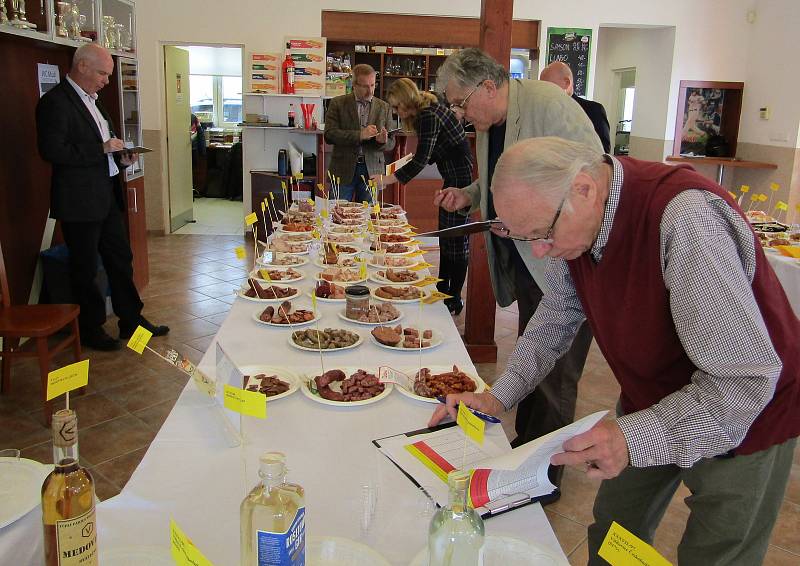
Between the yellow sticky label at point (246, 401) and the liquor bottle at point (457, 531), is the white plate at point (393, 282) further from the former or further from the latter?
the liquor bottle at point (457, 531)

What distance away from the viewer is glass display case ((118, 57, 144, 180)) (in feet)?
16.7

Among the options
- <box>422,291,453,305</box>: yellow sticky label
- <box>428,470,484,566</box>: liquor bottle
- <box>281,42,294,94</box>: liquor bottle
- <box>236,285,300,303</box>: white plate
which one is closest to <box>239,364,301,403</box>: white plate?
<box>236,285,300,303</box>: white plate

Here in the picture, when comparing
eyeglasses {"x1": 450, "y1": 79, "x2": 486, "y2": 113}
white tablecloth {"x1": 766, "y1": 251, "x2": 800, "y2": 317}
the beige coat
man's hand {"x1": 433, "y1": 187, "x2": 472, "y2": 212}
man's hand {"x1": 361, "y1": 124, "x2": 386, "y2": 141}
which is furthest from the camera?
man's hand {"x1": 361, "y1": 124, "x2": 386, "y2": 141}

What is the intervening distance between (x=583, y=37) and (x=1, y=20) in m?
6.46

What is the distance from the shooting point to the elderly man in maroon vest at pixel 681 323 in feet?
3.89

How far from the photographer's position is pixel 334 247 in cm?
343

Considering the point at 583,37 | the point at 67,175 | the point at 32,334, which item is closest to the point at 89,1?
the point at 67,175

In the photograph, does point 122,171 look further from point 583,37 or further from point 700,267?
point 583,37

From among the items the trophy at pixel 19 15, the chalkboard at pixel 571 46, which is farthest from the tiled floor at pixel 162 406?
the chalkboard at pixel 571 46

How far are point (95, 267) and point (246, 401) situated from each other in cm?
316

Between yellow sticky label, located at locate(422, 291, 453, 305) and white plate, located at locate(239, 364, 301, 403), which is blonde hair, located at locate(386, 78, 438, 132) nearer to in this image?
yellow sticky label, located at locate(422, 291, 453, 305)

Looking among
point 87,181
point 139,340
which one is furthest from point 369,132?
point 139,340

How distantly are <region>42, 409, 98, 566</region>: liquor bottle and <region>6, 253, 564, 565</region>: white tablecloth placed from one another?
0.22 meters

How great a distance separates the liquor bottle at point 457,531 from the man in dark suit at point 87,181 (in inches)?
140
